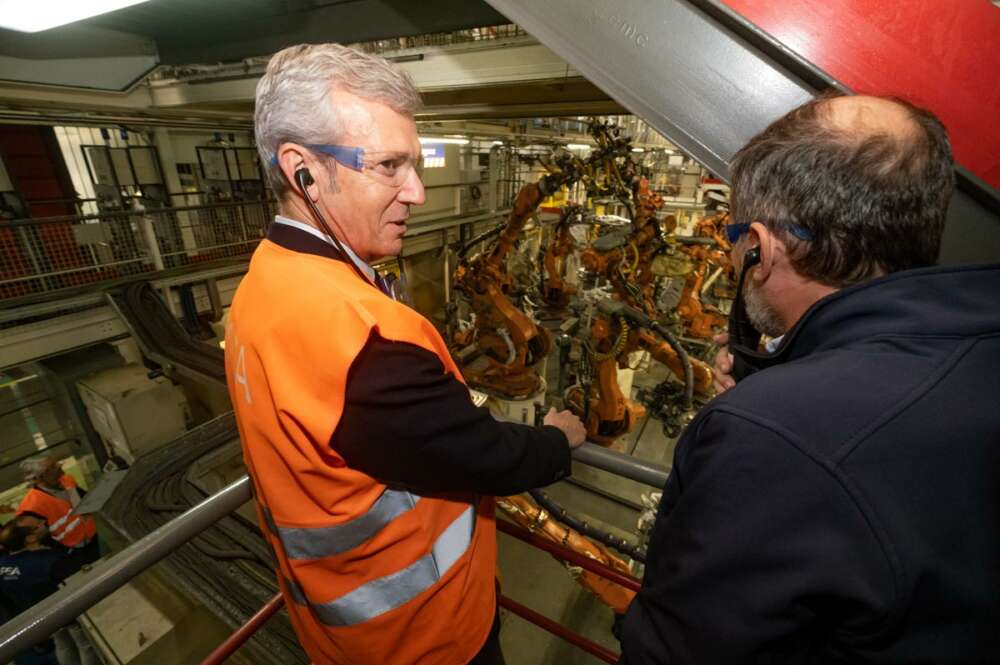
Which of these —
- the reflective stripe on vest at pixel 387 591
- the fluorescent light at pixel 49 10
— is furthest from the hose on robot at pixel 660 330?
the fluorescent light at pixel 49 10

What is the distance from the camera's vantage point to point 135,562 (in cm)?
114

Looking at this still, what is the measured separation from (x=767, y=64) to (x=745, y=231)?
44cm

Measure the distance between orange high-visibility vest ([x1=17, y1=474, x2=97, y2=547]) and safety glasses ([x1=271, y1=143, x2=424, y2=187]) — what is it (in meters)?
6.21

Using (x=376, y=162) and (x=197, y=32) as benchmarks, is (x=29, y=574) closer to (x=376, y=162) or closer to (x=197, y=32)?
(x=197, y=32)

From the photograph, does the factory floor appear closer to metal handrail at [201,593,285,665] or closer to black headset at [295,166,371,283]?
metal handrail at [201,593,285,665]

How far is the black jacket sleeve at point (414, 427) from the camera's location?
943 mm

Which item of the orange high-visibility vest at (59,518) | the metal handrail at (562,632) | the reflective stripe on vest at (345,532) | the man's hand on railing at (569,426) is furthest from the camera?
the orange high-visibility vest at (59,518)

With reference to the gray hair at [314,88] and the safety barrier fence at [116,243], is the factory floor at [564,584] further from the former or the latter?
the safety barrier fence at [116,243]

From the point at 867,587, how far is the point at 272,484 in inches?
48.6

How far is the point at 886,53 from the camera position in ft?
3.16

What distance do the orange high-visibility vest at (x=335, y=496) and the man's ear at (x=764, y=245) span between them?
816 mm

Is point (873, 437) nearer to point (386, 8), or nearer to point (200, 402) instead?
point (386, 8)

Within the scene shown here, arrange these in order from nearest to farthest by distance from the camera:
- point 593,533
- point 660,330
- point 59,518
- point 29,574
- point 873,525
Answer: point 873,525, point 593,533, point 660,330, point 29,574, point 59,518

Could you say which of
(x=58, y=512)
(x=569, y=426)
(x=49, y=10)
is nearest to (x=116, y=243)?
(x=58, y=512)
